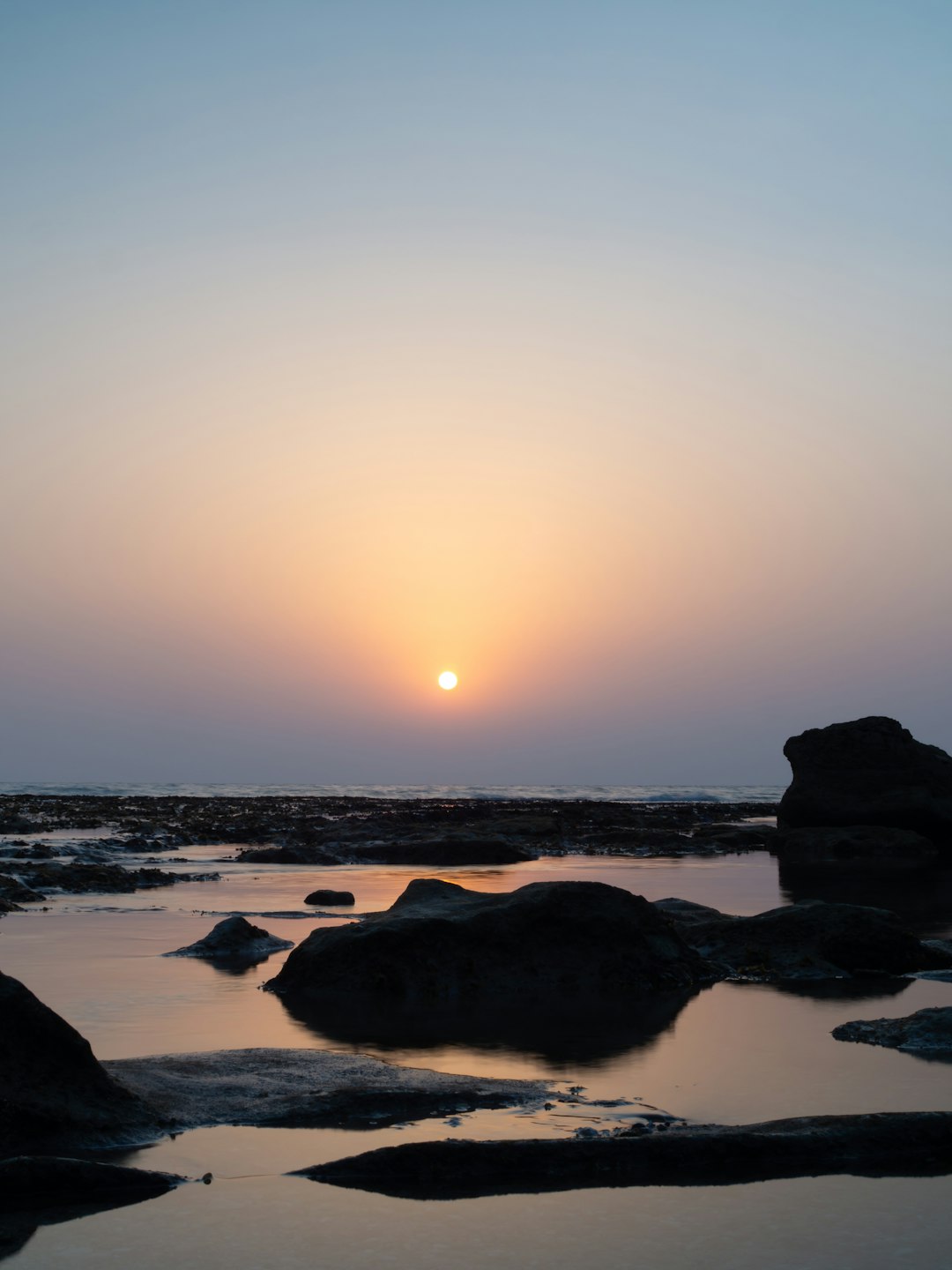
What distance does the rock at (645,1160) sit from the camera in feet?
21.7

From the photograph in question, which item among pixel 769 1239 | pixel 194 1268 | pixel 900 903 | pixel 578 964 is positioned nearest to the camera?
pixel 194 1268

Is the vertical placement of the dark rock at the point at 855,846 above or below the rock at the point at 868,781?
below

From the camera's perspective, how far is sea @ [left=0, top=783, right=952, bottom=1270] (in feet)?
18.4

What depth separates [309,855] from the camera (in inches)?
1305

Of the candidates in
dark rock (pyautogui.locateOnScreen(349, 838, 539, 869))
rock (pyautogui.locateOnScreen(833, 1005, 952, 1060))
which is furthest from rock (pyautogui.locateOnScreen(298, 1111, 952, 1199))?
dark rock (pyautogui.locateOnScreen(349, 838, 539, 869))

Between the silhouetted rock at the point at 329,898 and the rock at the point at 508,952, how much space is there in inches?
287

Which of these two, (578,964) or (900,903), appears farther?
(900,903)

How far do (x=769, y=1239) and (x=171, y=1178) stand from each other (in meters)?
3.09

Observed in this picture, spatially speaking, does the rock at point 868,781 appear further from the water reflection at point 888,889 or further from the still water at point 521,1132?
the still water at point 521,1132

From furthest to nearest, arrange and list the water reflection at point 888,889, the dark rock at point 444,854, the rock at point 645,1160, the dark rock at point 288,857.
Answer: the dark rock at point 444,854, the dark rock at point 288,857, the water reflection at point 888,889, the rock at point 645,1160

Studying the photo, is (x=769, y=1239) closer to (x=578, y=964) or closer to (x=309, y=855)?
(x=578, y=964)

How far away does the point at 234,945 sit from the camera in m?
15.4

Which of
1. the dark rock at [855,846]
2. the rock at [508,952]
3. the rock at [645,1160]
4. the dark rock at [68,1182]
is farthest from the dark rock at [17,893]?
the dark rock at [855,846]

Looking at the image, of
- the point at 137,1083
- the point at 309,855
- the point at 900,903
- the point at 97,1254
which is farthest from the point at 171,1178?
the point at 309,855
